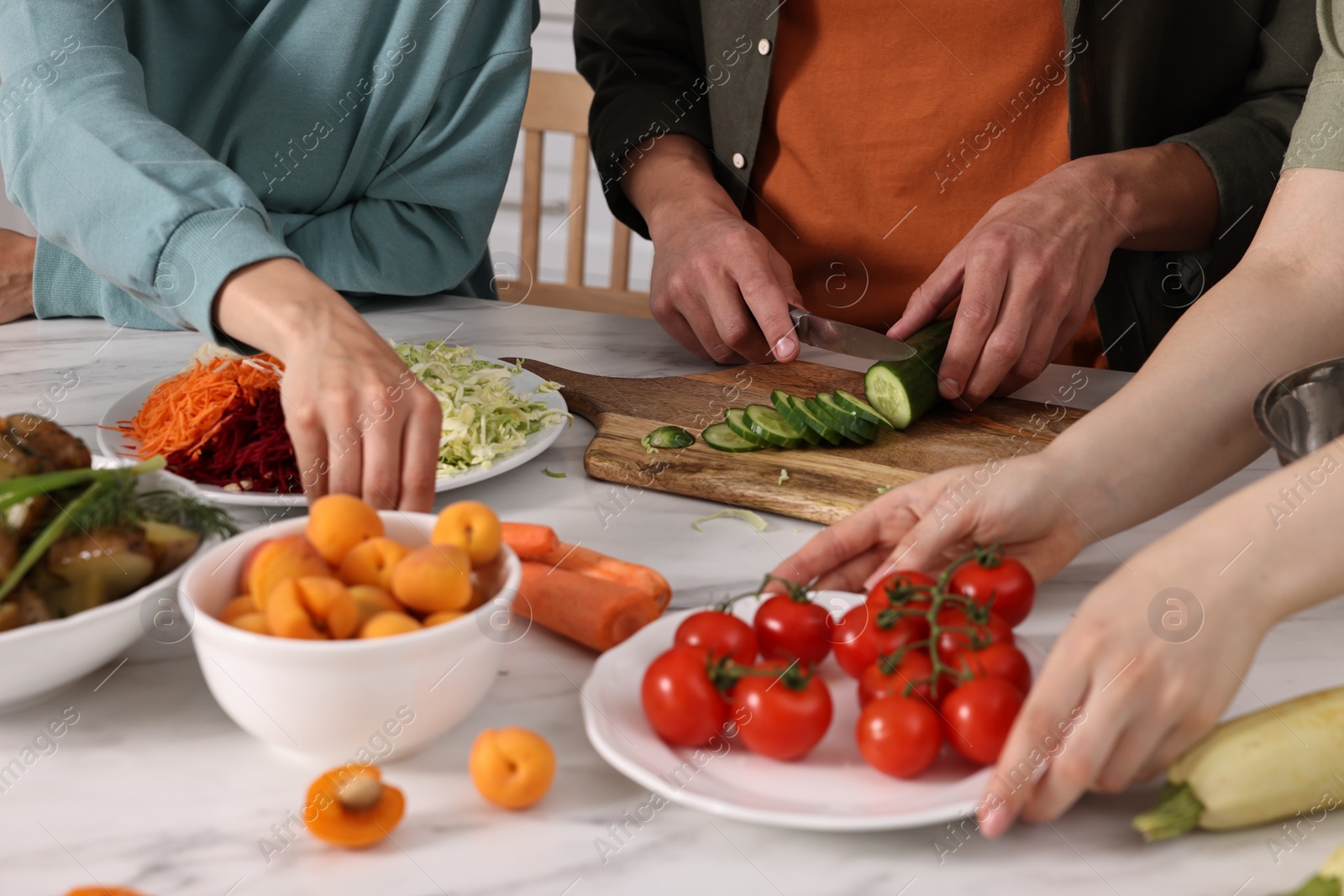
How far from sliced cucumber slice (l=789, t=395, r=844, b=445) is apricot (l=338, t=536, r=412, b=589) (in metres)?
0.84

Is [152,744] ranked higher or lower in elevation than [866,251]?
lower

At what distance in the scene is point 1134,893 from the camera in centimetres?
83

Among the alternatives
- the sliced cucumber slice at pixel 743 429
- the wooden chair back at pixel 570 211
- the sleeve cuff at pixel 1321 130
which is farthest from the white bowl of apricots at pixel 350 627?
the wooden chair back at pixel 570 211

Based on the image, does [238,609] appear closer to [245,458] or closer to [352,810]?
[352,810]

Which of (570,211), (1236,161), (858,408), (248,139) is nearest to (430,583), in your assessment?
(858,408)

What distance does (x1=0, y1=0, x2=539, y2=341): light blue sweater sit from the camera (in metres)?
1.42

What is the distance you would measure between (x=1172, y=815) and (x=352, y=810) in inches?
24.9

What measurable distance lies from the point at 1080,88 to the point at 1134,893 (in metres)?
1.58

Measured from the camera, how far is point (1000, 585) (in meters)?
1.06

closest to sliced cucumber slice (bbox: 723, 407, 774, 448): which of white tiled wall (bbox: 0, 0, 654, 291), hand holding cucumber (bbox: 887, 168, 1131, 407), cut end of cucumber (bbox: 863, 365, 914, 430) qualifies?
cut end of cucumber (bbox: 863, 365, 914, 430)

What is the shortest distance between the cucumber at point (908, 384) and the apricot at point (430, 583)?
0.96 meters

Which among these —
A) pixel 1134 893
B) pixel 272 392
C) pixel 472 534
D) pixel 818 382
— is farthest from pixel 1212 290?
pixel 272 392

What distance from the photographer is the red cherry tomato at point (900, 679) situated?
0.93 metres

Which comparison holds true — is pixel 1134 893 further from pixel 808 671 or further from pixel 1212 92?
pixel 1212 92
